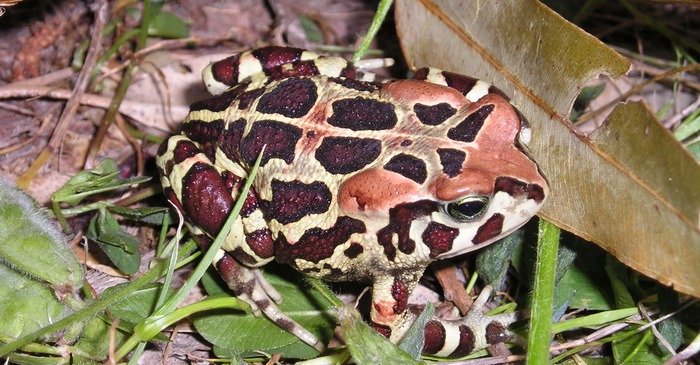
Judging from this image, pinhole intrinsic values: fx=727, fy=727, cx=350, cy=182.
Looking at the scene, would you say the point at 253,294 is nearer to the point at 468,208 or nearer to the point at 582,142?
the point at 468,208

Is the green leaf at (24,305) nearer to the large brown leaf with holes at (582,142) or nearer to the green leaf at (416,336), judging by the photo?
the green leaf at (416,336)

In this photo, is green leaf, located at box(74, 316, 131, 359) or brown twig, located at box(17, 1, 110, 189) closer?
green leaf, located at box(74, 316, 131, 359)

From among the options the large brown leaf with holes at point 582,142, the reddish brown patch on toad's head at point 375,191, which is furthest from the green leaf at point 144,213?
the large brown leaf with holes at point 582,142

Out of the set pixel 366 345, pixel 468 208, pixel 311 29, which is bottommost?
pixel 366 345

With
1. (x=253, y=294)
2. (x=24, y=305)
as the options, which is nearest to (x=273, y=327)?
(x=253, y=294)

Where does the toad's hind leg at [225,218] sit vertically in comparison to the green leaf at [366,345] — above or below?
above

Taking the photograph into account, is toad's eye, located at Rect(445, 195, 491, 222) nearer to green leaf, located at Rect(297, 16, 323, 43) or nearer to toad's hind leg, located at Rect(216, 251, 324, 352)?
toad's hind leg, located at Rect(216, 251, 324, 352)

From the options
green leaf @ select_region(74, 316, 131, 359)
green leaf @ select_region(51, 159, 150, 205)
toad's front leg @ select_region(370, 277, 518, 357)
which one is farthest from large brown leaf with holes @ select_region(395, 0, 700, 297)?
green leaf @ select_region(74, 316, 131, 359)
